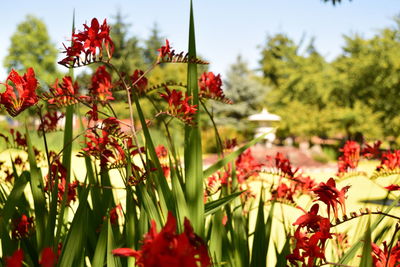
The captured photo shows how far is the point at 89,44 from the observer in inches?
49.0

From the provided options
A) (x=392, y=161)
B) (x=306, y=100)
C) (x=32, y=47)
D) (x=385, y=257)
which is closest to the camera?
(x=385, y=257)

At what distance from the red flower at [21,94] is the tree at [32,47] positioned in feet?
88.2

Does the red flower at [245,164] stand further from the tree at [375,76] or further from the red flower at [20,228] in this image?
the tree at [375,76]

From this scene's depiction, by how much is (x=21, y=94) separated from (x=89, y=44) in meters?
0.26

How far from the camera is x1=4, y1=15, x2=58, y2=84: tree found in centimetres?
2647

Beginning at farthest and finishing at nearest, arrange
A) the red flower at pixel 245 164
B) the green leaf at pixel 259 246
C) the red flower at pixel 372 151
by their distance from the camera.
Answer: the red flower at pixel 245 164 < the red flower at pixel 372 151 < the green leaf at pixel 259 246

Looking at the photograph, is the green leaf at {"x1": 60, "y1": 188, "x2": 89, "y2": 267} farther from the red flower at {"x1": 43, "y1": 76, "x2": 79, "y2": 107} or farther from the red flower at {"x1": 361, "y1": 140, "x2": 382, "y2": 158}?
the red flower at {"x1": 361, "y1": 140, "x2": 382, "y2": 158}

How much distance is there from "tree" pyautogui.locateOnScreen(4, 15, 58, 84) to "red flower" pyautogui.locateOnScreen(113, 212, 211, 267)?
2773 cm

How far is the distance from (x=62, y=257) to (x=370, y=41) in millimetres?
16867

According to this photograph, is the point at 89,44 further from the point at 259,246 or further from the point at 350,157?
the point at 350,157

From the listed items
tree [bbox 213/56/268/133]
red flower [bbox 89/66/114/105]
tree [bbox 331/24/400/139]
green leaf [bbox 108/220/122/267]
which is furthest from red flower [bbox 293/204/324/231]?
tree [bbox 213/56/268/133]

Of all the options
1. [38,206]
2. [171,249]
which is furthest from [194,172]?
[171,249]

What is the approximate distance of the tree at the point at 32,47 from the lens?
26469 millimetres

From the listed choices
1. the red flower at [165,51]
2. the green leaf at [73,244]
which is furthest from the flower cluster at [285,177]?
the green leaf at [73,244]
